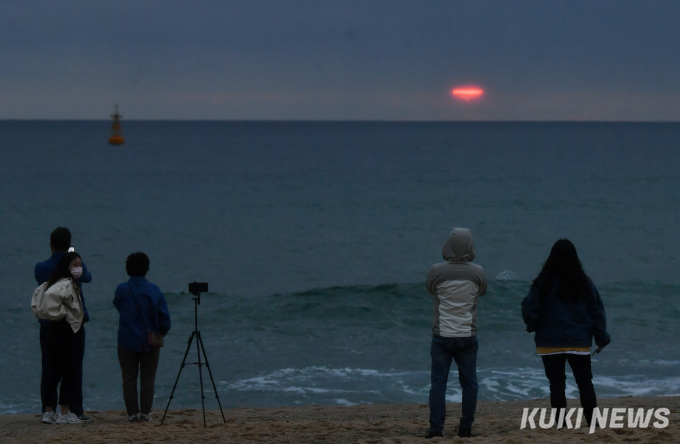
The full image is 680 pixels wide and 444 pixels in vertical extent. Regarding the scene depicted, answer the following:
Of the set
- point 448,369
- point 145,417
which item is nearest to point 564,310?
point 448,369

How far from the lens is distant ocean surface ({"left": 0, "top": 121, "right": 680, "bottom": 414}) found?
12078 millimetres

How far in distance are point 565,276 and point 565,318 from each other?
0.30m

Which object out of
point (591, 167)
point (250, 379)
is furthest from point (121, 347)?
point (591, 167)

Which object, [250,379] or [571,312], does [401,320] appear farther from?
[571,312]

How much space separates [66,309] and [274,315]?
Result: 1089cm

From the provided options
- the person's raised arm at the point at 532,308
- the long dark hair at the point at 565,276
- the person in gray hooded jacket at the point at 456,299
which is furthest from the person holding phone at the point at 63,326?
the long dark hair at the point at 565,276

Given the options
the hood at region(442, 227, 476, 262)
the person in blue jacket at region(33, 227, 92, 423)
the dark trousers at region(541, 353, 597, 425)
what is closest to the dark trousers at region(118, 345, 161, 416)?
the person in blue jacket at region(33, 227, 92, 423)

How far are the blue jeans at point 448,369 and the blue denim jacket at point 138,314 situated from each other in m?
2.27

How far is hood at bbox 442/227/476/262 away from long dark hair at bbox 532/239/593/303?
20.8 inches

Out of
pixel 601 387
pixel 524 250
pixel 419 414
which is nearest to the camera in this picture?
pixel 419 414

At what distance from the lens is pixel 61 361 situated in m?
6.75

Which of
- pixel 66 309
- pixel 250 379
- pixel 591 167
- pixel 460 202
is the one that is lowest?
pixel 250 379

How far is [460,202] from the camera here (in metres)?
46.0

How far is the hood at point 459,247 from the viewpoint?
5.52 m
